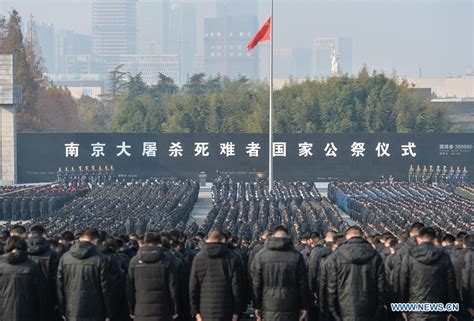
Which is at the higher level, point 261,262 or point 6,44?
point 6,44

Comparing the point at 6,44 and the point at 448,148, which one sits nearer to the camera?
the point at 448,148

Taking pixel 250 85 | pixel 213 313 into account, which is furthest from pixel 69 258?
pixel 250 85

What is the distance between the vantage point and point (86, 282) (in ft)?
32.4

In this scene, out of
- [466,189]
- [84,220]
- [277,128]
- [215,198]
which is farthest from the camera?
[277,128]

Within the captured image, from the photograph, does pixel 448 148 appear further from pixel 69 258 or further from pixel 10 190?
pixel 69 258

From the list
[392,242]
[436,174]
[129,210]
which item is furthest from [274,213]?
[436,174]

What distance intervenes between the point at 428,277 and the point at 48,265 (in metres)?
3.31

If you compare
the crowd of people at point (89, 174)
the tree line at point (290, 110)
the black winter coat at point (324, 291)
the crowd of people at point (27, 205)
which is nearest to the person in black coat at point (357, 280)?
the black winter coat at point (324, 291)

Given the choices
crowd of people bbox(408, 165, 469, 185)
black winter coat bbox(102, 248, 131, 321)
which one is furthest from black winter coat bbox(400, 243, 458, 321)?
crowd of people bbox(408, 165, 469, 185)

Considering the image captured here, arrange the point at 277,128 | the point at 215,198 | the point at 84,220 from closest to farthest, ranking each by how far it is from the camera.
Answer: the point at 84,220
the point at 215,198
the point at 277,128

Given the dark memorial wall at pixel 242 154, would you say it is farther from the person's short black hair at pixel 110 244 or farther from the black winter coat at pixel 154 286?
the black winter coat at pixel 154 286

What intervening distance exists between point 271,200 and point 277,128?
24.2m

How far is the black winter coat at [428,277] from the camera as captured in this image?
9.78 meters

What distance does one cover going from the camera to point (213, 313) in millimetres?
9883
